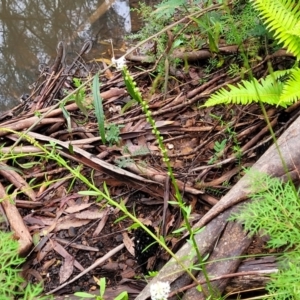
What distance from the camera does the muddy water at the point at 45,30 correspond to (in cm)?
479

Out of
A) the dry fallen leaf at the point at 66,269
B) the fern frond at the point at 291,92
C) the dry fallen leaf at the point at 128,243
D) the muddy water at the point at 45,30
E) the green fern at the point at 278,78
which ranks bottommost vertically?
the dry fallen leaf at the point at 128,243

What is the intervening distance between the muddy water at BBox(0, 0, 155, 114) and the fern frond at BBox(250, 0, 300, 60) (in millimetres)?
2495

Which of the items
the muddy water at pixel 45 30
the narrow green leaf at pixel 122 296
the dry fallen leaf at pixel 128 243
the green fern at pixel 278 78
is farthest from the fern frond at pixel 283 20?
the muddy water at pixel 45 30

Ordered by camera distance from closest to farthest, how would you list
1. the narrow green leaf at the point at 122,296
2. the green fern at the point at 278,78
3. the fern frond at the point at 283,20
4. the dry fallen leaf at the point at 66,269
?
1. the narrow green leaf at the point at 122,296
2. the dry fallen leaf at the point at 66,269
3. the green fern at the point at 278,78
4. the fern frond at the point at 283,20

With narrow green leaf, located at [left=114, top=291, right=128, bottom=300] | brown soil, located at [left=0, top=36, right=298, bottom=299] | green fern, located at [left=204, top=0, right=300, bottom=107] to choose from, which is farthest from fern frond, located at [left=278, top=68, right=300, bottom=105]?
narrow green leaf, located at [left=114, top=291, right=128, bottom=300]

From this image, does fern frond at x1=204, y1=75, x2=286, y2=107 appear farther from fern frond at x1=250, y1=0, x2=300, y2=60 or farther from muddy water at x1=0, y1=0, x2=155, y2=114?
muddy water at x1=0, y1=0, x2=155, y2=114

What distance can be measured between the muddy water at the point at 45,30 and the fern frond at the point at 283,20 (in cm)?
249

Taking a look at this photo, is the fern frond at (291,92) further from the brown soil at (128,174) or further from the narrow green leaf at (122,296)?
the narrow green leaf at (122,296)

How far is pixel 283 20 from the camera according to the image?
99.9 inches

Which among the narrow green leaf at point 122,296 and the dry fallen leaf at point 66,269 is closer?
the narrow green leaf at point 122,296

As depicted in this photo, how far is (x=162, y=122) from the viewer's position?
281cm

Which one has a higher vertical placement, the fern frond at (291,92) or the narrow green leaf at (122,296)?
the fern frond at (291,92)

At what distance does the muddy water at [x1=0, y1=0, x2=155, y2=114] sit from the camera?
4.79 metres

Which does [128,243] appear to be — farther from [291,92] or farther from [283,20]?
[283,20]
